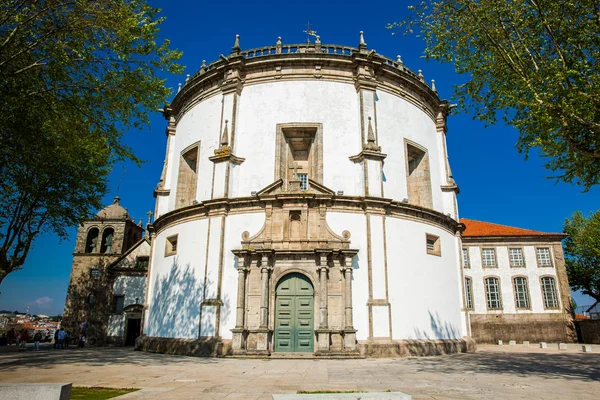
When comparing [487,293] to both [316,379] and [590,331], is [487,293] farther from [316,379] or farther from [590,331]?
[316,379]

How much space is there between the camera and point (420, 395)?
7.54 metres

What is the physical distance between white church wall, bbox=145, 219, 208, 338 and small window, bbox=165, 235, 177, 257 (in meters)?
0.19

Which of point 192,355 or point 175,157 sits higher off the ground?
point 175,157

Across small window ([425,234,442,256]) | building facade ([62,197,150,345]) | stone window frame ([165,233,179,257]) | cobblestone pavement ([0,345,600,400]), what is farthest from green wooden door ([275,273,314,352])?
building facade ([62,197,150,345])

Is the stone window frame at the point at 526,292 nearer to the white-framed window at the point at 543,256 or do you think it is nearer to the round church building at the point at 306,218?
the white-framed window at the point at 543,256

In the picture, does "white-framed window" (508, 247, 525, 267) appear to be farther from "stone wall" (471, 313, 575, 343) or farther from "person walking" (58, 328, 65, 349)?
"person walking" (58, 328, 65, 349)

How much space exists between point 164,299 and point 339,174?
9465 mm

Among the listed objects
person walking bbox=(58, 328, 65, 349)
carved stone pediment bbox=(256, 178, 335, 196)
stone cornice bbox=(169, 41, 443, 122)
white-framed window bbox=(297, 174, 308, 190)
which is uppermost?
stone cornice bbox=(169, 41, 443, 122)

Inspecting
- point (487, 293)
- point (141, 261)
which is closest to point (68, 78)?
point (141, 261)

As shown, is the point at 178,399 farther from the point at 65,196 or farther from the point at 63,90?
the point at 65,196

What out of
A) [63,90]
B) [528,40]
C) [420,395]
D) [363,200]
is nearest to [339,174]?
[363,200]

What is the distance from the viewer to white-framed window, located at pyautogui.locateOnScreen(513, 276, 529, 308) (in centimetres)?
3431

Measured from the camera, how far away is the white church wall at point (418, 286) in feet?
56.6

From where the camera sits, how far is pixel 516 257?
3562cm
